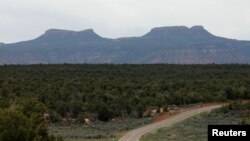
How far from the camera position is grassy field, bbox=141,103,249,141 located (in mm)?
44941

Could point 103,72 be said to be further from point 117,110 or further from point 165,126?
point 165,126

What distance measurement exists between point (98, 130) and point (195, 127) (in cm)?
931

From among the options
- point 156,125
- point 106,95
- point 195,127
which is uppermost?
point 106,95

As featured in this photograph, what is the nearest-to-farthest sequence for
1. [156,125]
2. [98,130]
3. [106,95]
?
1. [98,130]
2. [156,125]
3. [106,95]

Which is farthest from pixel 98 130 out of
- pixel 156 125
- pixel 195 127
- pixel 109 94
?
pixel 109 94

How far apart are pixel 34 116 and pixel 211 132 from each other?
19191mm

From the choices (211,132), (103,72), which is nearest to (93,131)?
(211,132)

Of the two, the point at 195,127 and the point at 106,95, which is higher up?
the point at 106,95

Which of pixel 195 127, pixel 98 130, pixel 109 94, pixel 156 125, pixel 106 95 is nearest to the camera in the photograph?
pixel 195 127

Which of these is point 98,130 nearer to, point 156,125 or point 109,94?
point 156,125

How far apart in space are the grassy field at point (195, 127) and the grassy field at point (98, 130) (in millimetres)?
3708

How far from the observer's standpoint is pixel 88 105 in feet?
213

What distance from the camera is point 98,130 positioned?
52969 mm

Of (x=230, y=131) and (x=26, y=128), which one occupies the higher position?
(x=230, y=131)
